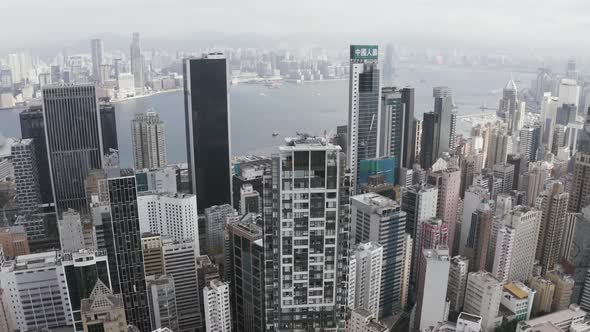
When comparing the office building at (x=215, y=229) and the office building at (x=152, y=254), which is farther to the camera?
the office building at (x=215, y=229)

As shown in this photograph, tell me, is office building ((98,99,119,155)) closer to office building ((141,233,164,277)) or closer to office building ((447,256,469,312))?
office building ((141,233,164,277))

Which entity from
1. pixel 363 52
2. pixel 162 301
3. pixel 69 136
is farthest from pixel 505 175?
pixel 69 136

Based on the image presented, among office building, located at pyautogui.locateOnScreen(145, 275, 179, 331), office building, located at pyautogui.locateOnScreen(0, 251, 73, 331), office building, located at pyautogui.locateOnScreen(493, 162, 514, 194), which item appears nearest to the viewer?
office building, located at pyautogui.locateOnScreen(145, 275, 179, 331)

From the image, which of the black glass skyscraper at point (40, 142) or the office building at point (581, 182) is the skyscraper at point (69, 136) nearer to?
the black glass skyscraper at point (40, 142)

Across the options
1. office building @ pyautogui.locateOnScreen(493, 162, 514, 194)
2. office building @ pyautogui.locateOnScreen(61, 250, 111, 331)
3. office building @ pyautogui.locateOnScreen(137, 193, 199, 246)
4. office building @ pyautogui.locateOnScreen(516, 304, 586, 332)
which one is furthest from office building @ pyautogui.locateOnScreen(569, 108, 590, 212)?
office building @ pyautogui.locateOnScreen(61, 250, 111, 331)

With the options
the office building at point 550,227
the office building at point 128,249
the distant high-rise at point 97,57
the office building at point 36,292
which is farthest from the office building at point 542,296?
the distant high-rise at point 97,57

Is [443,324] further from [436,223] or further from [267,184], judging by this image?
[267,184]

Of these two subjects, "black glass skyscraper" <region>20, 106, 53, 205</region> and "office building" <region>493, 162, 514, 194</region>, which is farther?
"office building" <region>493, 162, 514, 194</region>

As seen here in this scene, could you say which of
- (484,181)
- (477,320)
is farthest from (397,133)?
(477,320)
